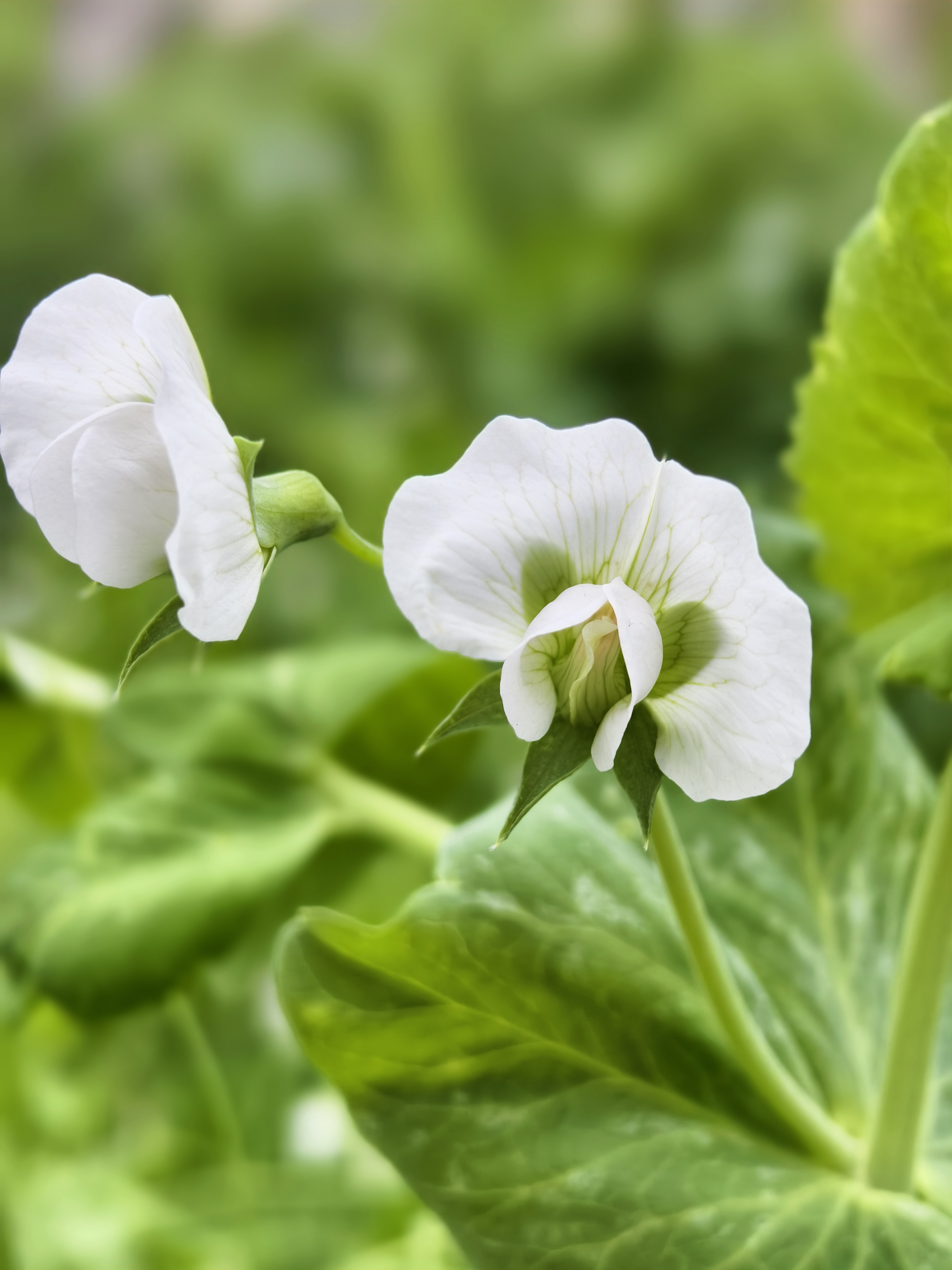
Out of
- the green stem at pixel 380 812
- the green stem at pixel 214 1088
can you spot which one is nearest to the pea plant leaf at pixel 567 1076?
the green stem at pixel 380 812

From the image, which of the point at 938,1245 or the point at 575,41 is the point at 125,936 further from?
the point at 575,41

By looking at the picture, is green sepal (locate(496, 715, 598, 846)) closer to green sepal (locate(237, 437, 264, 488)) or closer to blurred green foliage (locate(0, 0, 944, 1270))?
green sepal (locate(237, 437, 264, 488))

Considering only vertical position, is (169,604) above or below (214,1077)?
above

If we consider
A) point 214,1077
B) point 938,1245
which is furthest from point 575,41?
point 938,1245

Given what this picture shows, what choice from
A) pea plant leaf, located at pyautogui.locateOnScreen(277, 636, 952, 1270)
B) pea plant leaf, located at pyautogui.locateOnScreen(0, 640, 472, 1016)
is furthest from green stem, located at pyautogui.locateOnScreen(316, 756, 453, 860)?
pea plant leaf, located at pyautogui.locateOnScreen(277, 636, 952, 1270)

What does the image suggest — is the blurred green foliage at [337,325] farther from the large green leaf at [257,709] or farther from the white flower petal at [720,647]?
the white flower petal at [720,647]

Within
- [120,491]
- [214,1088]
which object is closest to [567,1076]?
[120,491]

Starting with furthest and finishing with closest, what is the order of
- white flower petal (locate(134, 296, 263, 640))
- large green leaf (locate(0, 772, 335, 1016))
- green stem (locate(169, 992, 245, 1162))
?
green stem (locate(169, 992, 245, 1162))
large green leaf (locate(0, 772, 335, 1016))
white flower petal (locate(134, 296, 263, 640))

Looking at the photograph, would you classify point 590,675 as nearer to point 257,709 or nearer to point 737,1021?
point 737,1021
